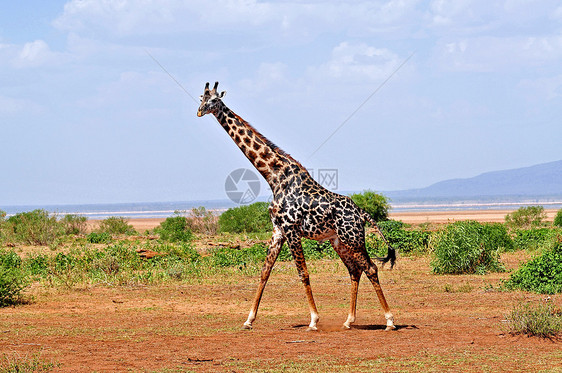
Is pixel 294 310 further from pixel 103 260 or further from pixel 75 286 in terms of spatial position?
pixel 103 260

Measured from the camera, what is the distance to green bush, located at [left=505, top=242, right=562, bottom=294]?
573 inches

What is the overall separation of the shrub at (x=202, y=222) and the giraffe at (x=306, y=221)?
25017mm

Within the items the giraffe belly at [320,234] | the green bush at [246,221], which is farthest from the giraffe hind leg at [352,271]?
the green bush at [246,221]

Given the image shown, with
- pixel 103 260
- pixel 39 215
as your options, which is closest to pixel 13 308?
pixel 103 260

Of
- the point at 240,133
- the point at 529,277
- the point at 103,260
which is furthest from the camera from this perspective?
the point at 103,260

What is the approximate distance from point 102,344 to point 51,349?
75cm

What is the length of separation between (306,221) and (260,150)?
5.18 feet

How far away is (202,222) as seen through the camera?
37.0m

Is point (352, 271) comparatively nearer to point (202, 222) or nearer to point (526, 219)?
point (202, 222)

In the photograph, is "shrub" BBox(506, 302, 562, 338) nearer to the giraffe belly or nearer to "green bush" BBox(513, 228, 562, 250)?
the giraffe belly

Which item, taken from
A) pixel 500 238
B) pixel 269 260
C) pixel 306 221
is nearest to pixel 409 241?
pixel 500 238

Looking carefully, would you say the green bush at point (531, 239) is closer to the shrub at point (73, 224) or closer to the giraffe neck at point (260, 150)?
the giraffe neck at point (260, 150)

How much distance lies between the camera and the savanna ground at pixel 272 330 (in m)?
8.48

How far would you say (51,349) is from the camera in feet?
30.8
